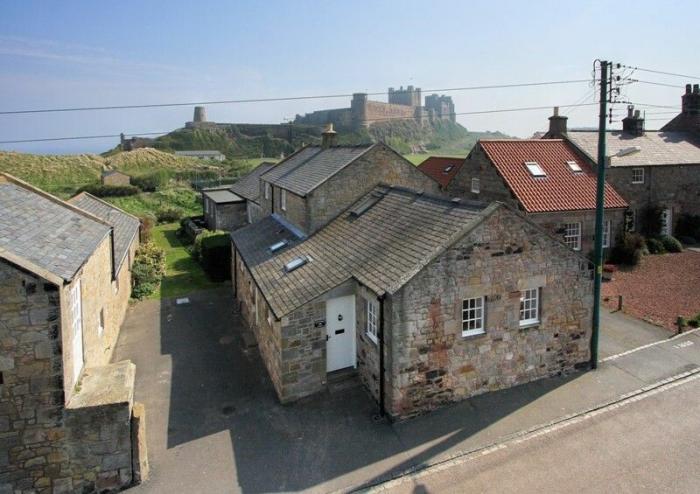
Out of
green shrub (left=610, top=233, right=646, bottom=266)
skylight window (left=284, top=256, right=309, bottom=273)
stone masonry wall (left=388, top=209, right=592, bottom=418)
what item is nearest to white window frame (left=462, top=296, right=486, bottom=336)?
stone masonry wall (left=388, top=209, right=592, bottom=418)

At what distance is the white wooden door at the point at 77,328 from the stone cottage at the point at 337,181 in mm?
8962

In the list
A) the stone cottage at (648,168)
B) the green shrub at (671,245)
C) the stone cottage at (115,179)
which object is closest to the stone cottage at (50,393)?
the stone cottage at (648,168)

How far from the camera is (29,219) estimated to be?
1265cm

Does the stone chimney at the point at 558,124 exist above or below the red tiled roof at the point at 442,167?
above

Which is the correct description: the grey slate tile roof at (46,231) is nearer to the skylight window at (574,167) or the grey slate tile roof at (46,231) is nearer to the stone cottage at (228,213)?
the stone cottage at (228,213)

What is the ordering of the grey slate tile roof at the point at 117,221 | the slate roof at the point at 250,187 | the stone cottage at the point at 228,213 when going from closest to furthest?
the grey slate tile roof at the point at 117,221
the slate roof at the point at 250,187
the stone cottage at the point at 228,213

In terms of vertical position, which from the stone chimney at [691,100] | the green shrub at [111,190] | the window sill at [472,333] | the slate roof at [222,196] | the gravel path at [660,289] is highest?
the stone chimney at [691,100]

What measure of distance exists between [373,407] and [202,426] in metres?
4.33

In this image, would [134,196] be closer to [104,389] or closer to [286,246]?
[286,246]

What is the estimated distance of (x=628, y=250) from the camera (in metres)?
26.1

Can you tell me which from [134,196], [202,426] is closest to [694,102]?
[202,426]

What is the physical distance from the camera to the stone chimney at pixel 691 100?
36500 millimetres

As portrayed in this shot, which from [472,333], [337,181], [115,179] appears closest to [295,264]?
[337,181]

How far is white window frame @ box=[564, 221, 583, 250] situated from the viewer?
24891 millimetres
